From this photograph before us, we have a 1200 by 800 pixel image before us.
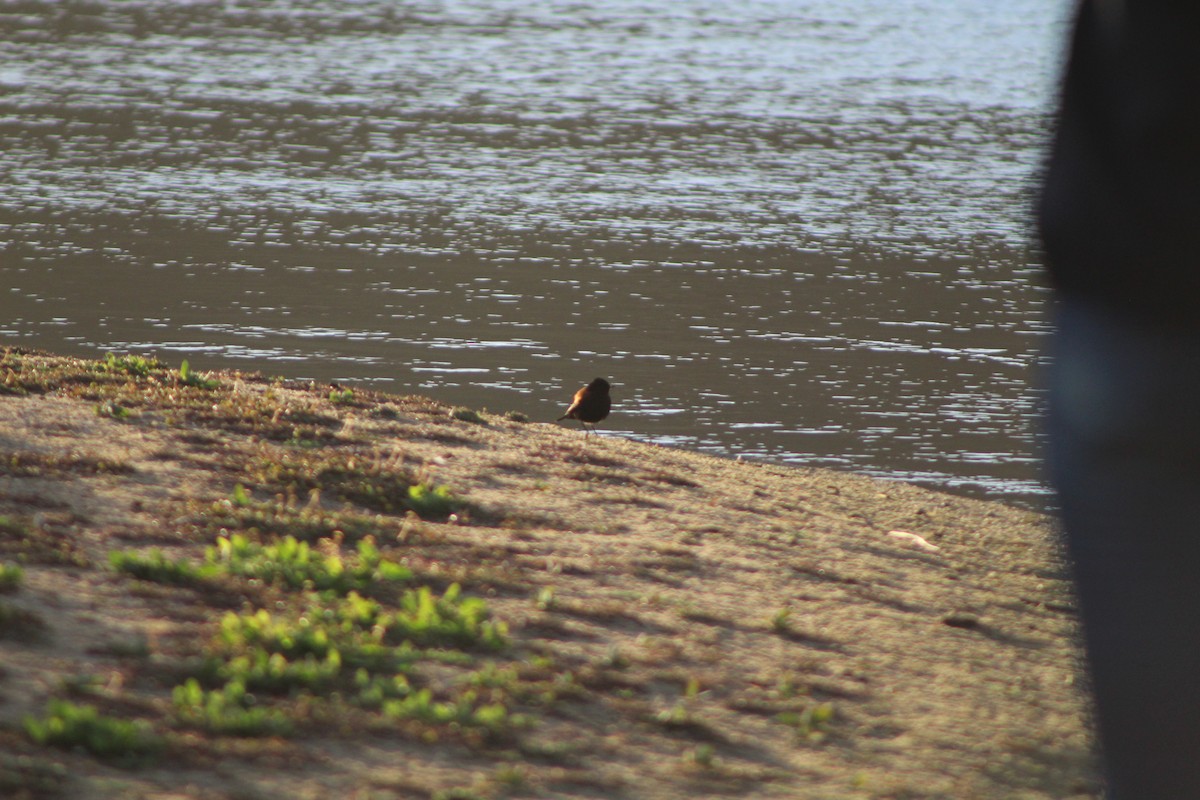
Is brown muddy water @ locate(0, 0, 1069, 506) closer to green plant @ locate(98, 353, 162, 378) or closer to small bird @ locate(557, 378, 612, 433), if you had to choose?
small bird @ locate(557, 378, 612, 433)

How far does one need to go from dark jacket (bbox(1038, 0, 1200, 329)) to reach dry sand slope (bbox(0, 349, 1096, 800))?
64.9 inches

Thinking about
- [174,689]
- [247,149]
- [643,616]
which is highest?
[174,689]

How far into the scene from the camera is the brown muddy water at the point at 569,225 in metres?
11.4

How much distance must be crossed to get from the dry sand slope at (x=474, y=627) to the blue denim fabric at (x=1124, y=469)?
4.83ft

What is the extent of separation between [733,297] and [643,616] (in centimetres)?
933

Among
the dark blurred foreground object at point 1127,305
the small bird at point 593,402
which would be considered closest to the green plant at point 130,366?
the small bird at point 593,402

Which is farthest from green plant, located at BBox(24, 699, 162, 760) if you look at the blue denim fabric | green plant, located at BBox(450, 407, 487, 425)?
green plant, located at BBox(450, 407, 487, 425)

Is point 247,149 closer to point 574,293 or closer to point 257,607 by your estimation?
point 574,293

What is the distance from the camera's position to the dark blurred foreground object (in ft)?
6.19

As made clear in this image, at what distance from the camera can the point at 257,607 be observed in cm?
500

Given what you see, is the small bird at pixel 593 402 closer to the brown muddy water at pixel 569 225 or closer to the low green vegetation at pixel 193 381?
the brown muddy water at pixel 569 225

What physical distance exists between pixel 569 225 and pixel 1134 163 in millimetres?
15605

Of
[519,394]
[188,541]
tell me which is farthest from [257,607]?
[519,394]

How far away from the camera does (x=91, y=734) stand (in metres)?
3.81
